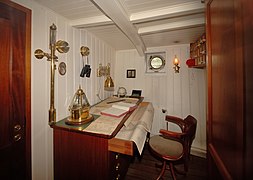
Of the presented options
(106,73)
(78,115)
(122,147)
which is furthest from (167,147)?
(106,73)

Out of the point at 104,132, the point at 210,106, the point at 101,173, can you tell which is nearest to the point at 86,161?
the point at 101,173

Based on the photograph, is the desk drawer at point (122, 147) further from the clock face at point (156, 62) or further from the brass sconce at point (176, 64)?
the clock face at point (156, 62)

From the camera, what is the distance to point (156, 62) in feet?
8.69

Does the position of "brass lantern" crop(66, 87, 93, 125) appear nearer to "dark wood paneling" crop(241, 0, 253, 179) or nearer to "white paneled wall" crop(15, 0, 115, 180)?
"white paneled wall" crop(15, 0, 115, 180)

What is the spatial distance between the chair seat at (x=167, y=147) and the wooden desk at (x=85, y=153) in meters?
0.64

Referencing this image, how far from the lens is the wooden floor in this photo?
1714mm

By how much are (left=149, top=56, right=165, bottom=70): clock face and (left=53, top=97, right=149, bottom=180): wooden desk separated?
1.92m

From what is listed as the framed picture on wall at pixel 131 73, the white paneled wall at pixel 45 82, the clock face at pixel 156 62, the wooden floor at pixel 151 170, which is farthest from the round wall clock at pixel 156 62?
the wooden floor at pixel 151 170

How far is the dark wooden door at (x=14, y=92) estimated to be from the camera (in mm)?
876

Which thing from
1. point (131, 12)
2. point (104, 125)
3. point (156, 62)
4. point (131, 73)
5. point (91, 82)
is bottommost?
point (104, 125)

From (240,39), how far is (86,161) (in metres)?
1.29

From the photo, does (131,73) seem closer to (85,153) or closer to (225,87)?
(85,153)

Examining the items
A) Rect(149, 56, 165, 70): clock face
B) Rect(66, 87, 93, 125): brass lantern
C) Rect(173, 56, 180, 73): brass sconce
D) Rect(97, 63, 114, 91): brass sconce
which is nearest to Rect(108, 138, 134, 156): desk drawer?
Rect(66, 87, 93, 125): brass lantern

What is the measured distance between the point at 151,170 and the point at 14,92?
76.7 inches
